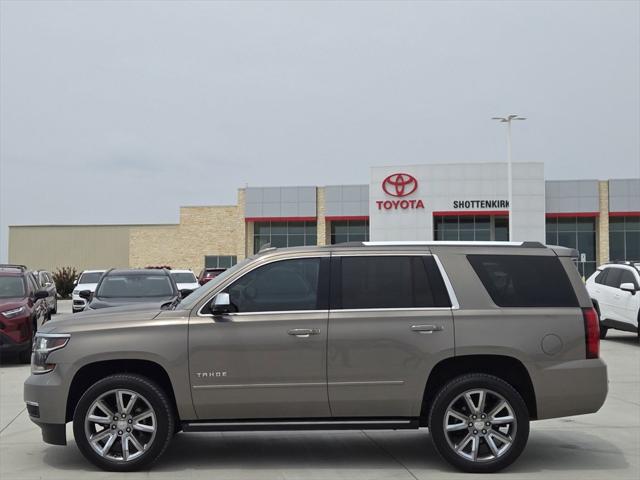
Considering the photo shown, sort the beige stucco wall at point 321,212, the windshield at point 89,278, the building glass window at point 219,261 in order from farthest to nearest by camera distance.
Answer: the building glass window at point 219,261, the beige stucco wall at point 321,212, the windshield at point 89,278

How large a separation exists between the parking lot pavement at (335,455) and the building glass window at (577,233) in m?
46.7

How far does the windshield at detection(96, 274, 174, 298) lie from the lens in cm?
1616

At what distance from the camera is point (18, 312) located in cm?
1477

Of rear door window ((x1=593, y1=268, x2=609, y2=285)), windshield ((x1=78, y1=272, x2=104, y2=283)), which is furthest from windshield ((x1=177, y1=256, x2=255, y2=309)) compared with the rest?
windshield ((x1=78, y1=272, x2=104, y2=283))

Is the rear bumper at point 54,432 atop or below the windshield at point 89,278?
below

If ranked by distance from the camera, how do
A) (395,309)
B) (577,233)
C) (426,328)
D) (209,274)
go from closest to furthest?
(426,328) < (395,309) < (209,274) < (577,233)

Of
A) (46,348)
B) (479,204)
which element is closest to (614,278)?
(46,348)

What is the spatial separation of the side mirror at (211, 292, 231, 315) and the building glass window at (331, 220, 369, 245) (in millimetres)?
51165

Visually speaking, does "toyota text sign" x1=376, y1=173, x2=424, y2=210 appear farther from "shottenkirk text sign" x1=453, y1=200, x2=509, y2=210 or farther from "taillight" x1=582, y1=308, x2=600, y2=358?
"taillight" x1=582, y1=308, x2=600, y2=358

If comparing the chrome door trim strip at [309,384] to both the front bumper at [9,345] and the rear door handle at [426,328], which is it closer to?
the rear door handle at [426,328]

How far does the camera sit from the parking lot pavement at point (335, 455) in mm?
7047

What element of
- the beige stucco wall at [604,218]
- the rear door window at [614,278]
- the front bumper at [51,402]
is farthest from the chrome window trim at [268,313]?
the beige stucco wall at [604,218]

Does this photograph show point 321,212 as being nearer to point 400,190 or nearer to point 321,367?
point 400,190

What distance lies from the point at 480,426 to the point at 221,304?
2.39 meters
